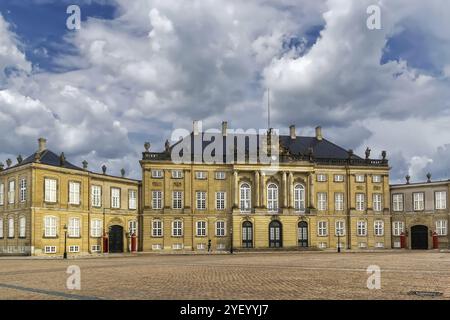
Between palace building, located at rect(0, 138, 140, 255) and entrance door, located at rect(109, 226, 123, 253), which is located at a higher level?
palace building, located at rect(0, 138, 140, 255)

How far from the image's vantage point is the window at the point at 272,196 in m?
64.4

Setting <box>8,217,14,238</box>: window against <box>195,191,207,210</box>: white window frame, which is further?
<box>195,191,207,210</box>: white window frame

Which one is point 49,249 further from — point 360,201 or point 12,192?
point 360,201

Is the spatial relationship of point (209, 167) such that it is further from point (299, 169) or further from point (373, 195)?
point (373, 195)

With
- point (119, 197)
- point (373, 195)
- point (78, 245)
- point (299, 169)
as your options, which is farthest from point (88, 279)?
point (373, 195)

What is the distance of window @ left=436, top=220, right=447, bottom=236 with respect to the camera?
212 ft

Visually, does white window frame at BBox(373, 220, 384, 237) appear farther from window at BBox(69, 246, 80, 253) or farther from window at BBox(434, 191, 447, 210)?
window at BBox(69, 246, 80, 253)

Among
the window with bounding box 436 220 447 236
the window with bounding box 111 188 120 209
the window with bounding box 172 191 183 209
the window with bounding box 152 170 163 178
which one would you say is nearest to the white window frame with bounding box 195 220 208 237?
the window with bounding box 172 191 183 209

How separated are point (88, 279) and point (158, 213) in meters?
41.2

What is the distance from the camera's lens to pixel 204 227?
208 feet

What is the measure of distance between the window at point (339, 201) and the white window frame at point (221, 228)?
1354 centimetres

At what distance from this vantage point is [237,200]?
6338 centimetres

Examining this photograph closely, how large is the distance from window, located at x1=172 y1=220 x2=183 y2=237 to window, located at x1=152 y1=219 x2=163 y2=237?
1445mm

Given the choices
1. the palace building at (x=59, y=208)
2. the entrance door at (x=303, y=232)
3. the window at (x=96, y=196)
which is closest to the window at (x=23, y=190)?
the palace building at (x=59, y=208)
